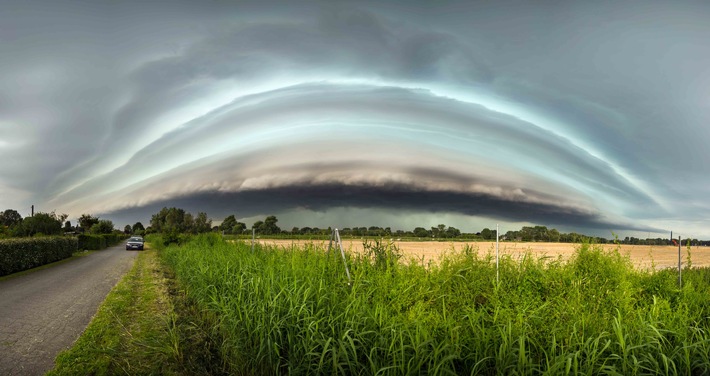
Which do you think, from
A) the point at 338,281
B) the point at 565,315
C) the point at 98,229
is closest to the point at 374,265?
the point at 338,281

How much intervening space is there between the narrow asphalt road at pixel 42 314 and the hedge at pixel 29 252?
61.9 inches

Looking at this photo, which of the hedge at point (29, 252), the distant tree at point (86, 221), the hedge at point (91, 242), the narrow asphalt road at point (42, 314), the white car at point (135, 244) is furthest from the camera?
the distant tree at point (86, 221)

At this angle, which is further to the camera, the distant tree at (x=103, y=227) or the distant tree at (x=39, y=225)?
the distant tree at (x=103, y=227)

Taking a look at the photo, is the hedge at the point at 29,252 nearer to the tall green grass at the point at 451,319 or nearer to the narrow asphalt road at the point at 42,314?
the narrow asphalt road at the point at 42,314

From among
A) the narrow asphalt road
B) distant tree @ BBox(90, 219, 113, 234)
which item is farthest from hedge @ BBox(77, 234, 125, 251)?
distant tree @ BBox(90, 219, 113, 234)

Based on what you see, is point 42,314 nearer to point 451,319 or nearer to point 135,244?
point 451,319

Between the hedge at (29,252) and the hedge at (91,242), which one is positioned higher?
the hedge at (29,252)

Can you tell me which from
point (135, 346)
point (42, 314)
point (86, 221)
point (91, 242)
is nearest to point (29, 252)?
point (42, 314)

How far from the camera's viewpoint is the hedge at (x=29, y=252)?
18844 millimetres

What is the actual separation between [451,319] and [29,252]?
938 inches

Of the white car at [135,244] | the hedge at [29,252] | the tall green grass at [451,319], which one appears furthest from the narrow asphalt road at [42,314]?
the white car at [135,244]

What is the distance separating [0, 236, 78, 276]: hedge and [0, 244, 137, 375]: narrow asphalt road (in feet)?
5.16

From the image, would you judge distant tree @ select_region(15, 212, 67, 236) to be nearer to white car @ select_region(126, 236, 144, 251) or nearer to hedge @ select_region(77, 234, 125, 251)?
hedge @ select_region(77, 234, 125, 251)

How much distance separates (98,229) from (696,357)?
8744 cm
